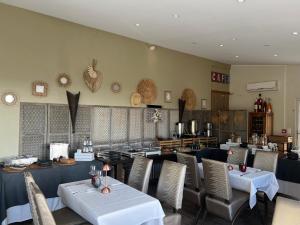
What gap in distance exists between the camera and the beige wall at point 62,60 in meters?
3.97

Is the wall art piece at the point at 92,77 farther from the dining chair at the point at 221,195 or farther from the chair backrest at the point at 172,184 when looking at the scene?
the dining chair at the point at 221,195

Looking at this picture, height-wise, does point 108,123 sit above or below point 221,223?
above

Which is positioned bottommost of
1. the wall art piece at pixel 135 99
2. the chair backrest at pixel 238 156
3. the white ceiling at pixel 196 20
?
the chair backrest at pixel 238 156

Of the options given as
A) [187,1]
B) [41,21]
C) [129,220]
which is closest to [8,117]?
[41,21]

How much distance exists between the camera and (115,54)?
523 centimetres

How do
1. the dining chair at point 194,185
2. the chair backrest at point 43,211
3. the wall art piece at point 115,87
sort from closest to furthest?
the chair backrest at point 43,211 < the dining chair at point 194,185 < the wall art piece at point 115,87

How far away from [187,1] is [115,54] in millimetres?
2157

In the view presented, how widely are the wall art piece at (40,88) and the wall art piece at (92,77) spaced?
0.73 meters

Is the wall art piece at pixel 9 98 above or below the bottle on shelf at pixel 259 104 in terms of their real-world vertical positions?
below

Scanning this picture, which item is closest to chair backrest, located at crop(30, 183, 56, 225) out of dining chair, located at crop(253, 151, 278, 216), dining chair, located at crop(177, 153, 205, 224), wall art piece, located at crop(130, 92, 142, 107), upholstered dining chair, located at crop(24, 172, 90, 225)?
upholstered dining chair, located at crop(24, 172, 90, 225)

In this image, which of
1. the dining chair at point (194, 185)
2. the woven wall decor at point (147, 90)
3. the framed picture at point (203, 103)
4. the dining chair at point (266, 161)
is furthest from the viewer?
the framed picture at point (203, 103)

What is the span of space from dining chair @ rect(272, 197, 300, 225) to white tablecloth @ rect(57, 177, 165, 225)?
41.1 inches

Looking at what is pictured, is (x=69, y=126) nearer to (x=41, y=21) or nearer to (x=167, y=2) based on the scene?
(x=41, y=21)

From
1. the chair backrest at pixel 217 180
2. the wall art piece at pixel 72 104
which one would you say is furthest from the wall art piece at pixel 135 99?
the chair backrest at pixel 217 180
